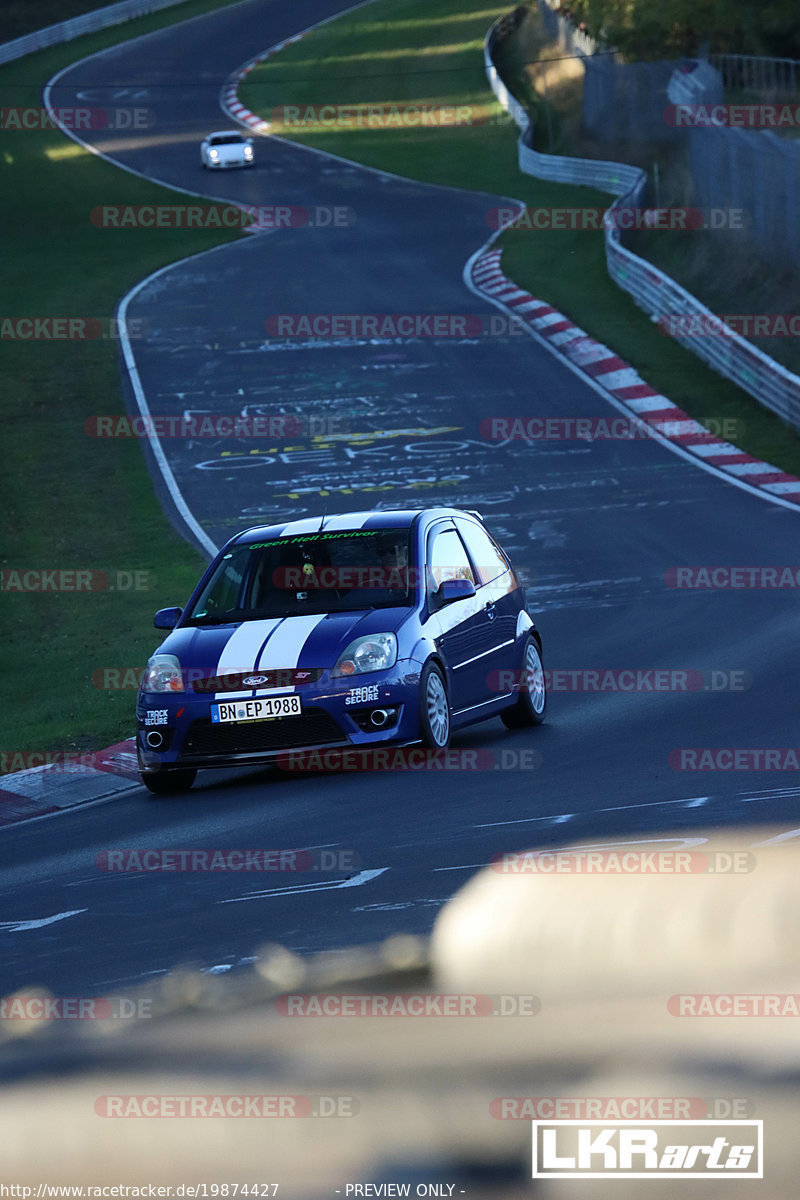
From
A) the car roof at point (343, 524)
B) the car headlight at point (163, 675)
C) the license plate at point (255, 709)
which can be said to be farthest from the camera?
the car roof at point (343, 524)

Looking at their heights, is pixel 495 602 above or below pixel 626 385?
above

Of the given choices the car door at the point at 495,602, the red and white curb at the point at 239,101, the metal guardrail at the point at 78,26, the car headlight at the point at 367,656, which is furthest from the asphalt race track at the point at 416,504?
the metal guardrail at the point at 78,26

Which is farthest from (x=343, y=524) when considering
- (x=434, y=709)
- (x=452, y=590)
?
(x=434, y=709)

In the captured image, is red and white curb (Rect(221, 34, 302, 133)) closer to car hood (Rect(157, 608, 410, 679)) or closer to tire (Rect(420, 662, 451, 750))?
car hood (Rect(157, 608, 410, 679))

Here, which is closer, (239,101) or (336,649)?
(336,649)

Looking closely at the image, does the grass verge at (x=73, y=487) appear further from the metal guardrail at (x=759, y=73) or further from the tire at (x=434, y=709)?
the metal guardrail at (x=759, y=73)

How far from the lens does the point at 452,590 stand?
11805 mm

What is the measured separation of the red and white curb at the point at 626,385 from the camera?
23.0m

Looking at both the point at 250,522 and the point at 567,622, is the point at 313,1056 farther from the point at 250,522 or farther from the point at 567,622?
the point at 250,522

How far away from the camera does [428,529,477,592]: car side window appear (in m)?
12.0

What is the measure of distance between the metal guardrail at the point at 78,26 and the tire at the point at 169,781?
71.5 m

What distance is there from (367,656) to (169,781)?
4.82 feet

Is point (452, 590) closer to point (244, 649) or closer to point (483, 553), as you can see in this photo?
point (483, 553)

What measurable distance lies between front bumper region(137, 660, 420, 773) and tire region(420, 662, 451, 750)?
7cm
